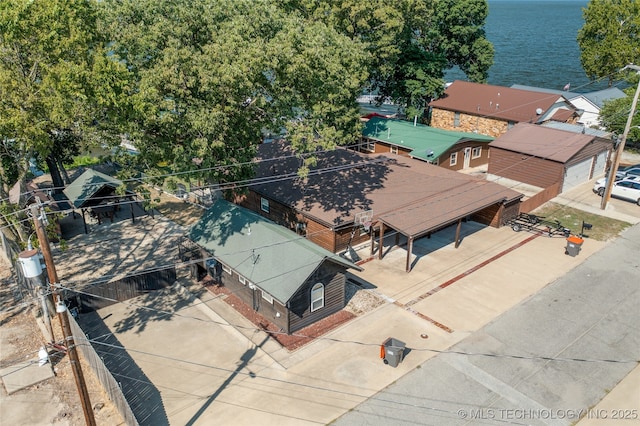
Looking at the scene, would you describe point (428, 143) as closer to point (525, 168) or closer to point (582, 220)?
point (525, 168)

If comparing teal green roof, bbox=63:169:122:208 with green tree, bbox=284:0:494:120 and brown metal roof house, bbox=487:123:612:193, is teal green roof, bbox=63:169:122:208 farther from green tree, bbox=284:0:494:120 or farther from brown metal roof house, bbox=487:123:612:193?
brown metal roof house, bbox=487:123:612:193

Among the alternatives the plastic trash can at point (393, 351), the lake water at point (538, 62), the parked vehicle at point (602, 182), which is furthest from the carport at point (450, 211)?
the lake water at point (538, 62)

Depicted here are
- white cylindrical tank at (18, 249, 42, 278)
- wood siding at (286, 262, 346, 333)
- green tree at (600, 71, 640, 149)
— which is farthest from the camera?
green tree at (600, 71, 640, 149)

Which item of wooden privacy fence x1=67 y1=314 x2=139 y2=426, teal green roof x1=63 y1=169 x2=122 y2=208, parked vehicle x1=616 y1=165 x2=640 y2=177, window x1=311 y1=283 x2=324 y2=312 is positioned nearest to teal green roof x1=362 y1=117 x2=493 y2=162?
parked vehicle x1=616 y1=165 x2=640 y2=177

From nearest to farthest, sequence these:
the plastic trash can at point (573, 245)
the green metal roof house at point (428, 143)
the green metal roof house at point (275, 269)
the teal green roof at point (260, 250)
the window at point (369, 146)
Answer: the teal green roof at point (260, 250) → the green metal roof house at point (275, 269) → the plastic trash can at point (573, 245) → the green metal roof house at point (428, 143) → the window at point (369, 146)

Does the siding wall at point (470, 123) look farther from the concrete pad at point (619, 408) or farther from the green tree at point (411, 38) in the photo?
the concrete pad at point (619, 408)

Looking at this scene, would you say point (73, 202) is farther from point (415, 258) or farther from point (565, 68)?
point (565, 68)
